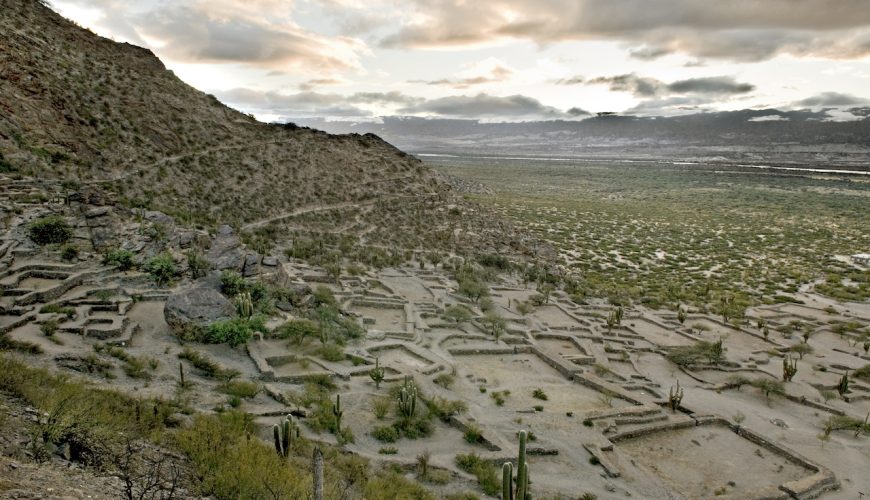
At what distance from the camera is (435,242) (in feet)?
124

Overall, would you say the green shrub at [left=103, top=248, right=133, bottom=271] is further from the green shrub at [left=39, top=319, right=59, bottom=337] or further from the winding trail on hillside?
the winding trail on hillside

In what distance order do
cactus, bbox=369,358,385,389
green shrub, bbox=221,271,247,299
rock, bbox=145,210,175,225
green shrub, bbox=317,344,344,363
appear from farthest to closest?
rock, bbox=145,210,175,225 → green shrub, bbox=221,271,247,299 → green shrub, bbox=317,344,344,363 → cactus, bbox=369,358,385,389

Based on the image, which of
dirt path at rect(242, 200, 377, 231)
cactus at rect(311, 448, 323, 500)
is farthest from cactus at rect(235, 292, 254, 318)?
dirt path at rect(242, 200, 377, 231)

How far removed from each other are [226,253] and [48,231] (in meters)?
6.18

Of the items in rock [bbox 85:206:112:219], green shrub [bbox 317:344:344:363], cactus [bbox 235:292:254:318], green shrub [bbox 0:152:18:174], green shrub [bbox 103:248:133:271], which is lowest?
green shrub [bbox 317:344:344:363]

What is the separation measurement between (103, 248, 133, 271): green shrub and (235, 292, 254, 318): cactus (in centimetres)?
502

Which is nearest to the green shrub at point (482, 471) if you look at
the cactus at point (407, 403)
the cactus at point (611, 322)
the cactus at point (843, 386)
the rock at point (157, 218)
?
the cactus at point (407, 403)

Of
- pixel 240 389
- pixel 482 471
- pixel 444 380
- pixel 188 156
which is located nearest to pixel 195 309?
pixel 240 389

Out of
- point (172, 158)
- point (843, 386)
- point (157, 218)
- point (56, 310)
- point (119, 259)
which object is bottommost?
point (843, 386)

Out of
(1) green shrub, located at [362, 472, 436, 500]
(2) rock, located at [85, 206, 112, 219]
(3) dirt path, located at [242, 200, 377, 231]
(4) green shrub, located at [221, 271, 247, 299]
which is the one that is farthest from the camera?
(3) dirt path, located at [242, 200, 377, 231]

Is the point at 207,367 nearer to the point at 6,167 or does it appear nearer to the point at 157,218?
the point at 157,218

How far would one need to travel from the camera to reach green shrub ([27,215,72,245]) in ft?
62.3

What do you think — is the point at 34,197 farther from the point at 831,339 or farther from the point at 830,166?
the point at 830,166

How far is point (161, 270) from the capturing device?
1916 cm
